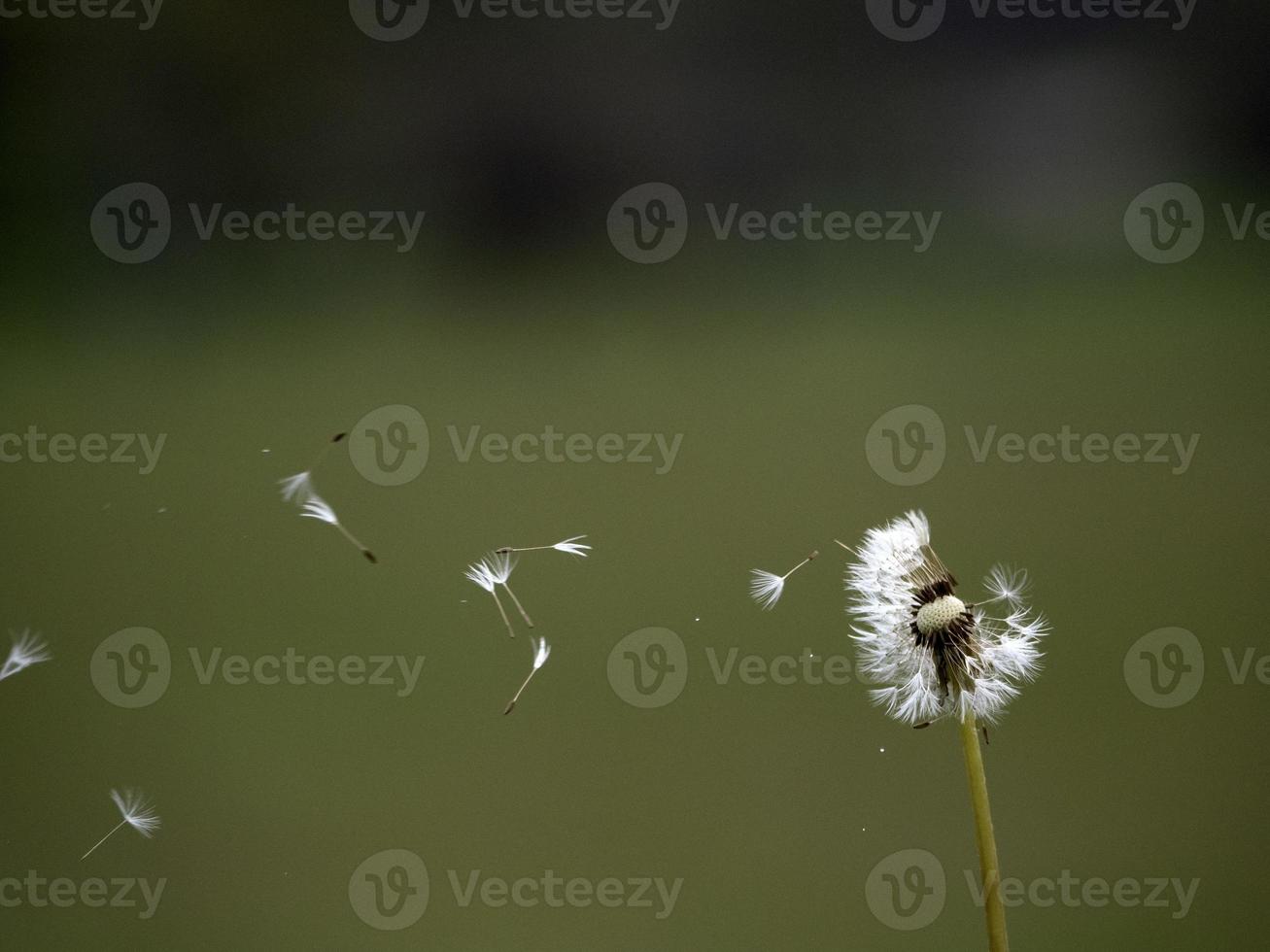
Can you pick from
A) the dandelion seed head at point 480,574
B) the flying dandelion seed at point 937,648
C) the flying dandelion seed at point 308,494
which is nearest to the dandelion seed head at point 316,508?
the flying dandelion seed at point 308,494

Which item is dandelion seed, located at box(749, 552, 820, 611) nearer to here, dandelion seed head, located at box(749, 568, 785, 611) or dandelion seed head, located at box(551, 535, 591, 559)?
dandelion seed head, located at box(749, 568, 785, 611)

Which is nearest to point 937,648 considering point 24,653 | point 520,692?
point 520,692

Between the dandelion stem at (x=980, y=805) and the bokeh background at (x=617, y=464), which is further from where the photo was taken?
the bokeh background at (x=617, y=464)

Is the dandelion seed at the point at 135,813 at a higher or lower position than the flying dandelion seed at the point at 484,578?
lower

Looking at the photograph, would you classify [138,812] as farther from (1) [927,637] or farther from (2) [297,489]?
(1) [927,637]

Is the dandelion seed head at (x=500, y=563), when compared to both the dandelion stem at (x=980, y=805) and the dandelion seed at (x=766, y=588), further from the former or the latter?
the dandelion stem at (x=980, y=805)

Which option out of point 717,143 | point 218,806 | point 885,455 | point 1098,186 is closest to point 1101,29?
point 1098,186

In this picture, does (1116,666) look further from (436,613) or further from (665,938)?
(436,613)
